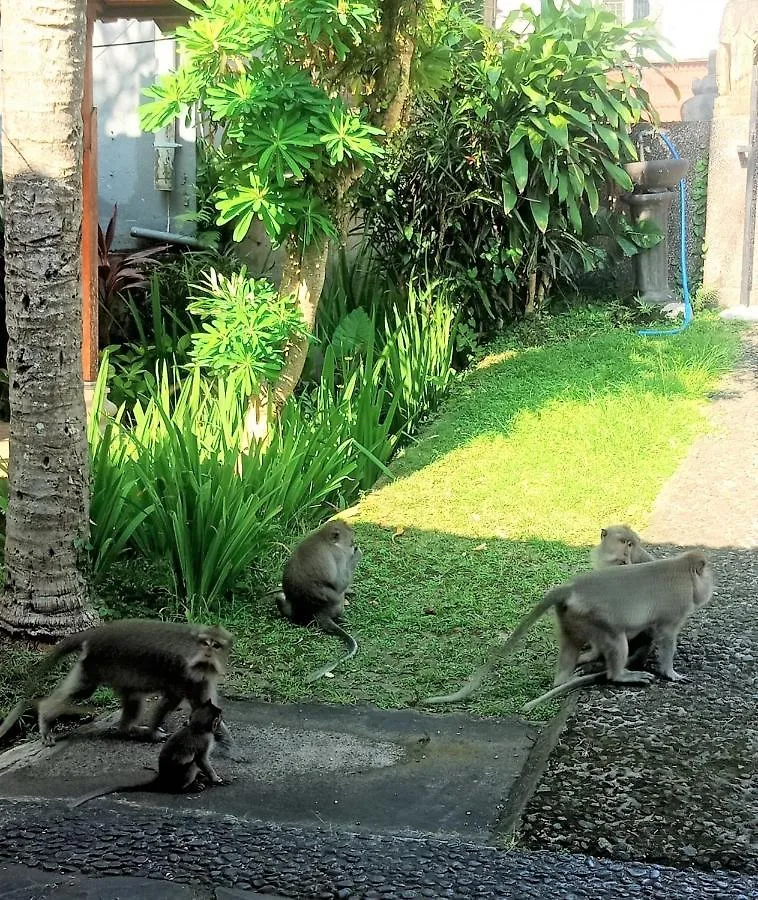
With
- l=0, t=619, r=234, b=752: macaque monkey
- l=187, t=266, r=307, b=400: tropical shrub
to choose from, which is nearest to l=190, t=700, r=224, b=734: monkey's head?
l=0, t=619, r=234, b=752: macaque monkey

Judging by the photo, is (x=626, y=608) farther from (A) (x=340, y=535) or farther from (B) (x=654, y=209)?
(B) (x=654, y=209)

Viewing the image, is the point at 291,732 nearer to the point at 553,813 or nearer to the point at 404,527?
the point at 553,813

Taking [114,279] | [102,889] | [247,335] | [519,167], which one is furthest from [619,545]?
[114,279]

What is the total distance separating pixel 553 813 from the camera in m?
3.58

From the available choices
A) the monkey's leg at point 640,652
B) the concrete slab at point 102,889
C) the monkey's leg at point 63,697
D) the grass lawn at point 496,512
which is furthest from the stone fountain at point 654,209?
the concrete slab at point 102,889

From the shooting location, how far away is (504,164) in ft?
35.1

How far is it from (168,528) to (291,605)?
746 millimetres

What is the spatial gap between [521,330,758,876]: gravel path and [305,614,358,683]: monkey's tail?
1.28 metres

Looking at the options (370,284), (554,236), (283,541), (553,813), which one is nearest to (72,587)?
(283,541)

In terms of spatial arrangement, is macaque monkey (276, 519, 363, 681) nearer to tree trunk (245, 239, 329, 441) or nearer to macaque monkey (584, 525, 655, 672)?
macaque monkey (584, 525, 655, 672)

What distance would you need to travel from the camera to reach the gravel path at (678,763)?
3402 mm

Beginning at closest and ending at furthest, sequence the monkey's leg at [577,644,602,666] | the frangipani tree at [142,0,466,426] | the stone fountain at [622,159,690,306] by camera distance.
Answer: the monkey's leg at [577,644,602,666]
the frangipani tree at [142,0,466,426]
the stone fountain at [622,159,690,306]

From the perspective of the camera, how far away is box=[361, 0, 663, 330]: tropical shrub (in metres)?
10.5

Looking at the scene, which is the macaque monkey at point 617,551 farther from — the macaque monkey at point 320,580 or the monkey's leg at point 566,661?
the macaque monkey at point 320,580
